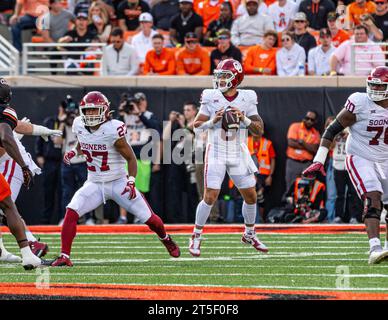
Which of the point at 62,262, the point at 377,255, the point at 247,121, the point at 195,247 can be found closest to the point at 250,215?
the point at 195,247

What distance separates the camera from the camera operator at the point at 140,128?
49.5 feet

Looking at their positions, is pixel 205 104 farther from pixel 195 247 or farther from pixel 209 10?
pixel 209 10

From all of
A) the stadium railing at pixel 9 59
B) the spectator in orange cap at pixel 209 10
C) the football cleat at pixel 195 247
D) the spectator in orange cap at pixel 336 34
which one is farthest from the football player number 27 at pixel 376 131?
the stadium railing at pixel 9 59

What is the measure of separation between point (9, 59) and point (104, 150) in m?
7.74

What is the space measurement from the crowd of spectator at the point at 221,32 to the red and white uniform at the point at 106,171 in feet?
20.3

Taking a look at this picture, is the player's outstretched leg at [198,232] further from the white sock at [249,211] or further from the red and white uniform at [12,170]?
the red and white uniform at [12,170]

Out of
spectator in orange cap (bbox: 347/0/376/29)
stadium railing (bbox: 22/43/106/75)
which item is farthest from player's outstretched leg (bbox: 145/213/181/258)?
spectator in orange cap (bbox: 347/0/376/29)

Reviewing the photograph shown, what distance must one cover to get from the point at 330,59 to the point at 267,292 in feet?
28.7

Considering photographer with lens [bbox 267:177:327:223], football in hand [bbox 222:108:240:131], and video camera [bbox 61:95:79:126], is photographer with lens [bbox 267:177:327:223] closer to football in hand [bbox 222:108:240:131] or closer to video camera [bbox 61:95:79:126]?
video camera [bbox 61:95:79:126]

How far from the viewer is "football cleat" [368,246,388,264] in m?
8.88

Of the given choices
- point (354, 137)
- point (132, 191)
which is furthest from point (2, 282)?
point (354, 137)

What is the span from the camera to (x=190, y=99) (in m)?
15.7

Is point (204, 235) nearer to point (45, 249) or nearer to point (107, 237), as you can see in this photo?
point (107, 237)

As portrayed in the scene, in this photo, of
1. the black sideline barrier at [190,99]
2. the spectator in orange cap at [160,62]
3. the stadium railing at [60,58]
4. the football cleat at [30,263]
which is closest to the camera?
the football cleat at [30,263]
